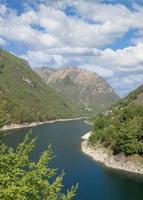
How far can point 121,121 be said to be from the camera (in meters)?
184

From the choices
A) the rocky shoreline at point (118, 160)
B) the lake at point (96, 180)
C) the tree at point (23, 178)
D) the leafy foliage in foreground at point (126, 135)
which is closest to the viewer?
the tree at point (23, 178)

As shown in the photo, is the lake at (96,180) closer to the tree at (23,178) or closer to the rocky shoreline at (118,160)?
the rocky shoreline at (118,160)

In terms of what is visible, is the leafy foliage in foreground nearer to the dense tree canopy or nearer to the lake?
the dense tree canopy

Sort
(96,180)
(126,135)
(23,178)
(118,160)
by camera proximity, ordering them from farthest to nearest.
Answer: (126,135), (118,160), (96,180), (23,178)

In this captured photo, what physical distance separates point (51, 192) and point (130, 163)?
119054mm

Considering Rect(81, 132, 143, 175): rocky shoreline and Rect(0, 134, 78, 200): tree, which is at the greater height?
Rect(0, 134, 78, 200): tree

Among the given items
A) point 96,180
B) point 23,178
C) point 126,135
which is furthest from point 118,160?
point 23,178

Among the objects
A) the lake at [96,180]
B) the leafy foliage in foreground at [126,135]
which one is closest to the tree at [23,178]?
the lake at [96,180]

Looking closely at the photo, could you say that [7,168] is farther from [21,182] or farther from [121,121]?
[121,121]

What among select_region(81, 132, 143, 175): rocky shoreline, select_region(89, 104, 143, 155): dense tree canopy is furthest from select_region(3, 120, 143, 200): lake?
select_region(89, 104, 143, 155): dense tree canopy

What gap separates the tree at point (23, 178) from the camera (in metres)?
26.4

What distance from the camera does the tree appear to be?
26.4m

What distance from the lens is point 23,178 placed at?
28094mm

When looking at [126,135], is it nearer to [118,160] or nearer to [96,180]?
[118,160]
